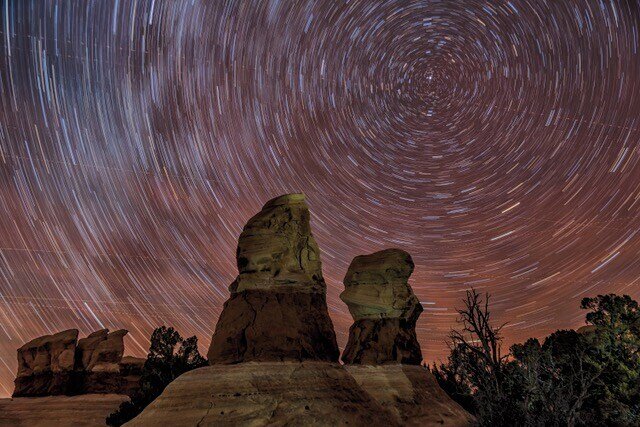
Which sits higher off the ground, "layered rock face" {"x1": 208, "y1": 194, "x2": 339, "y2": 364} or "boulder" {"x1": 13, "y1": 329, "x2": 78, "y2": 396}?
"boulder" {"x1": 13, "y1": 329, "x2": 78, "y2": 396}

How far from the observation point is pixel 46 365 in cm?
5050

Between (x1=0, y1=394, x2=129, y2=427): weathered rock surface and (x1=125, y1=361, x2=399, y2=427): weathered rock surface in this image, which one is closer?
(x1=125, y1=361, x2=399, y2=427): weathered rock surface

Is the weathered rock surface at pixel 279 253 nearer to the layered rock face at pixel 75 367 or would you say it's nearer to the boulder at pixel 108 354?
the layered rock face at pixel 75 367

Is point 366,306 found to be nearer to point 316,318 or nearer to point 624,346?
point 316,318

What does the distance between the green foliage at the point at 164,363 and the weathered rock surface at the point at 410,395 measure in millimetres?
19570

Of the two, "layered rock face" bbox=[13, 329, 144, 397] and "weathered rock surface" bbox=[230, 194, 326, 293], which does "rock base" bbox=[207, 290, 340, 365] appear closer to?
"weathered rock surface" bbox=[230, 194, 326, 293]

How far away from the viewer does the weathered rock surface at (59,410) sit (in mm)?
40903

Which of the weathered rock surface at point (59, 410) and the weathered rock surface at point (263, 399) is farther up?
the weathered rock surface at point (59, 410)

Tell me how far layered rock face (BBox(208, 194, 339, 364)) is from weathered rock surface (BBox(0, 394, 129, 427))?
86.1 ft

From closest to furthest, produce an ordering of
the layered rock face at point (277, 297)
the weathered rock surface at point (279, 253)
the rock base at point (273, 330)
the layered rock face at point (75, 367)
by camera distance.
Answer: the rock base at point (273, 330) < the layered rock face at point (277, 297) < the weathered rock surface at point (279, 253) < the layered rock face at point (75, 367)

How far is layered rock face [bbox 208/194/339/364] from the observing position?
63.8 ft

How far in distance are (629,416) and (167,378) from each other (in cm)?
3532

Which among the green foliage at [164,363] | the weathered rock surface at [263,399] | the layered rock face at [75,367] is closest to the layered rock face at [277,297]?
the weathered rock surface at [263,399]

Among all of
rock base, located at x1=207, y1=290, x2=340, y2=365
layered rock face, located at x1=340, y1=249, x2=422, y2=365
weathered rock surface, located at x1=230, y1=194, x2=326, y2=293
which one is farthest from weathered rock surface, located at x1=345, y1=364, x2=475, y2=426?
weathered rock surface, located at x1=230, y1=194, x2=326, y2=293
